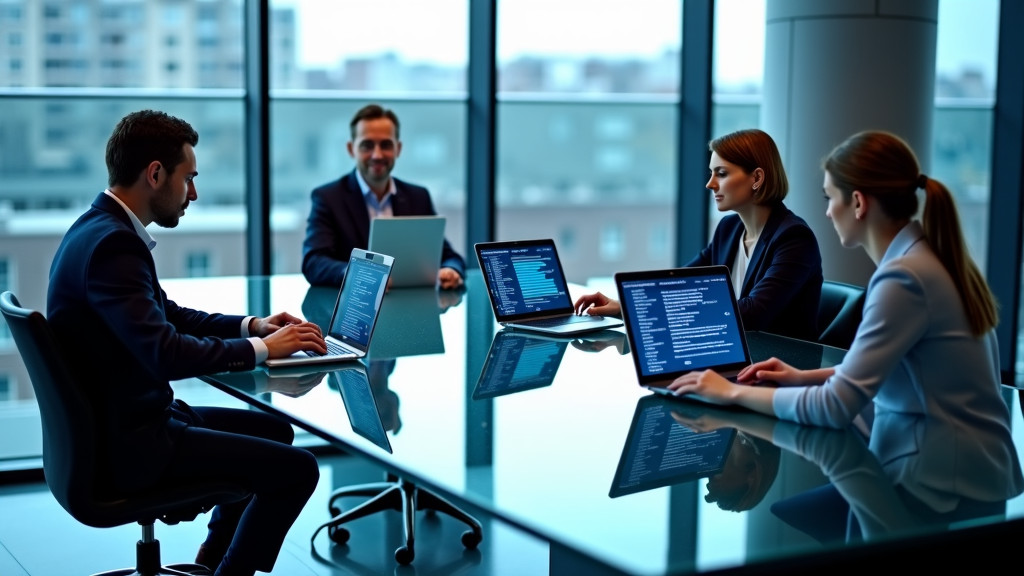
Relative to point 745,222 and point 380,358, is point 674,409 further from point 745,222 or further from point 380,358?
point 745,222

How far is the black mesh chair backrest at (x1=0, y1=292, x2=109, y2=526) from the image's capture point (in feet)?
8.07

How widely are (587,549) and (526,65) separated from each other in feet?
14.7

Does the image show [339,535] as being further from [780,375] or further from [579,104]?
[579,104]

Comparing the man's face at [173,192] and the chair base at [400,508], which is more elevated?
the man's face at [173,192]

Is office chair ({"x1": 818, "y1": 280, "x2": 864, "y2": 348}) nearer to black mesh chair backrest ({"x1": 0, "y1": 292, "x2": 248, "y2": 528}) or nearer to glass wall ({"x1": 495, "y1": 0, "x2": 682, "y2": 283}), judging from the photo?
black mesh chair backrest ({"x1": 0, "y1": 292, "x2": 248, "y2": 528})

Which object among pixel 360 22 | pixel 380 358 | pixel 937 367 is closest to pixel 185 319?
pixel 380 358

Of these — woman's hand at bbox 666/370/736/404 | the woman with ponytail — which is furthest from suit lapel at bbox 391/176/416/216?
the woman with ponytail

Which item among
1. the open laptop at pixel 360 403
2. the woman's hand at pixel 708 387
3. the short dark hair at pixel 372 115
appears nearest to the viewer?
the open laptop at pixel 360 403

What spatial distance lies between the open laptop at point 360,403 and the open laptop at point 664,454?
1.49 feet

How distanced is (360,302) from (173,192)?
58 cm

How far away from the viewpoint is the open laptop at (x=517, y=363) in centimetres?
268

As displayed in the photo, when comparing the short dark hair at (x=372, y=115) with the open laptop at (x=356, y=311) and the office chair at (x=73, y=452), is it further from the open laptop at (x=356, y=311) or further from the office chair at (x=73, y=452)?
the office chair at (x=73, y=452)

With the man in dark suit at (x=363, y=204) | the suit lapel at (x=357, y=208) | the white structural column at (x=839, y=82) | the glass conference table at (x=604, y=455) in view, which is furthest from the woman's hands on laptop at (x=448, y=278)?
the white structural column at (x=839, y=82)

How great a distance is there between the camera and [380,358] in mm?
3008
